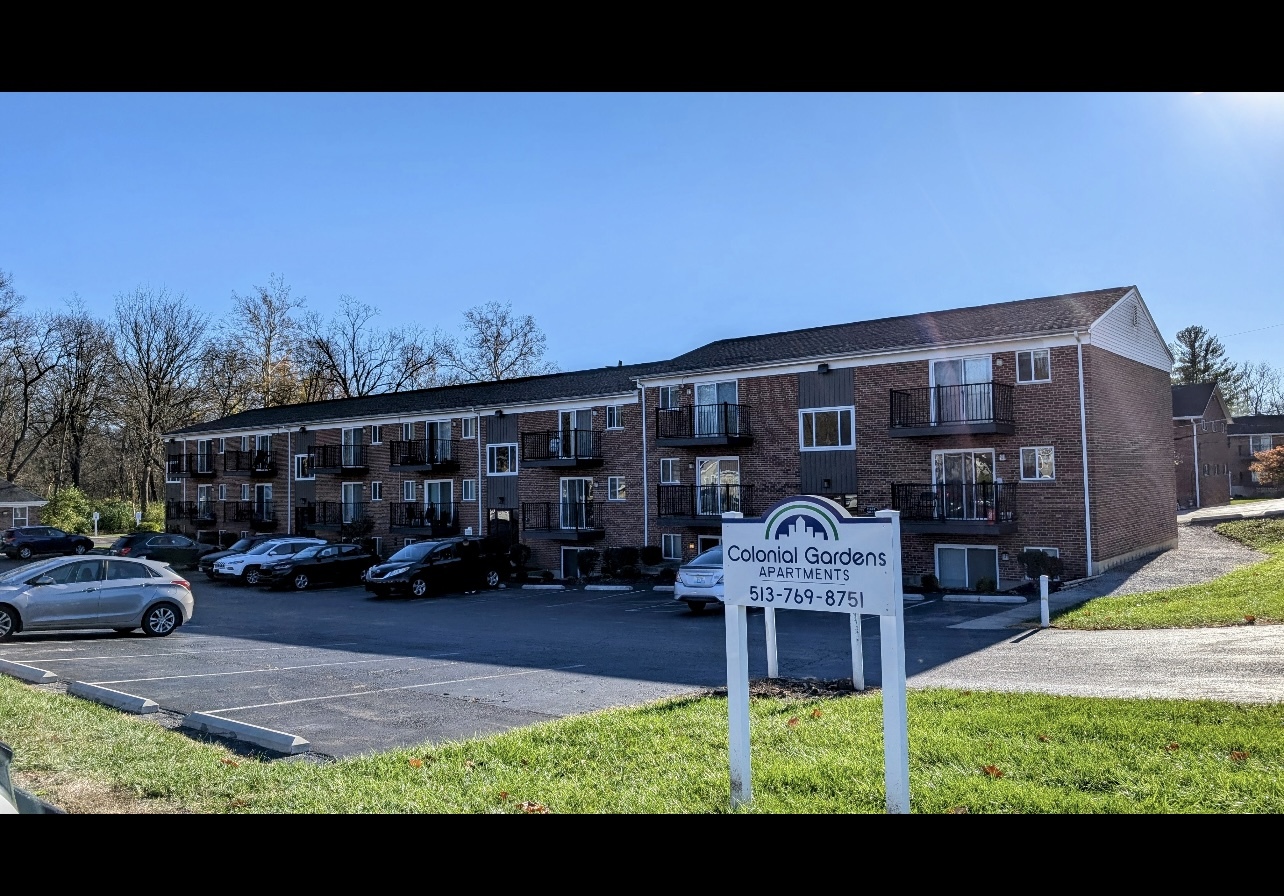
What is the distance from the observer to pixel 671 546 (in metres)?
28.9

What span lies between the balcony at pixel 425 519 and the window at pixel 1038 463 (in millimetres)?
20623

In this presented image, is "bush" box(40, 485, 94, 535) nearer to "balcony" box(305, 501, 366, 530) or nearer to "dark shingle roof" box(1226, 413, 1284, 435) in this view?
"balcony" box(305, 501, 366, 530)

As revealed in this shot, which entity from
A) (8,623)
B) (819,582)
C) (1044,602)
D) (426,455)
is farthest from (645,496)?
(819,582)

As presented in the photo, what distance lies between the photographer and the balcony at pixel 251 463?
43312 millimetres

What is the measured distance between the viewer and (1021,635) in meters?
15.2

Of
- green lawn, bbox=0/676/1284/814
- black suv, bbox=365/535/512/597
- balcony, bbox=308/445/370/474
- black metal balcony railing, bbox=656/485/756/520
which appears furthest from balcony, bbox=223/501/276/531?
green lawn, bbox=0/676/1284/814

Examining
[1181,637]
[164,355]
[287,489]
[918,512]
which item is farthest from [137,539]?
[1181,637]

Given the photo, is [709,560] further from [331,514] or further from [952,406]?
[331,514]

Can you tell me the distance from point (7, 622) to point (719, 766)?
13.4 meters

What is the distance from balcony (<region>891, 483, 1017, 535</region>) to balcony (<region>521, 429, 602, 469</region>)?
11069mm

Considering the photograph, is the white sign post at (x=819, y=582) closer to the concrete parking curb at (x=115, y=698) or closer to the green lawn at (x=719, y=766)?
the green lawn at (x=719, y=766)

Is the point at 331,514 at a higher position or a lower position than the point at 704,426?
lower
